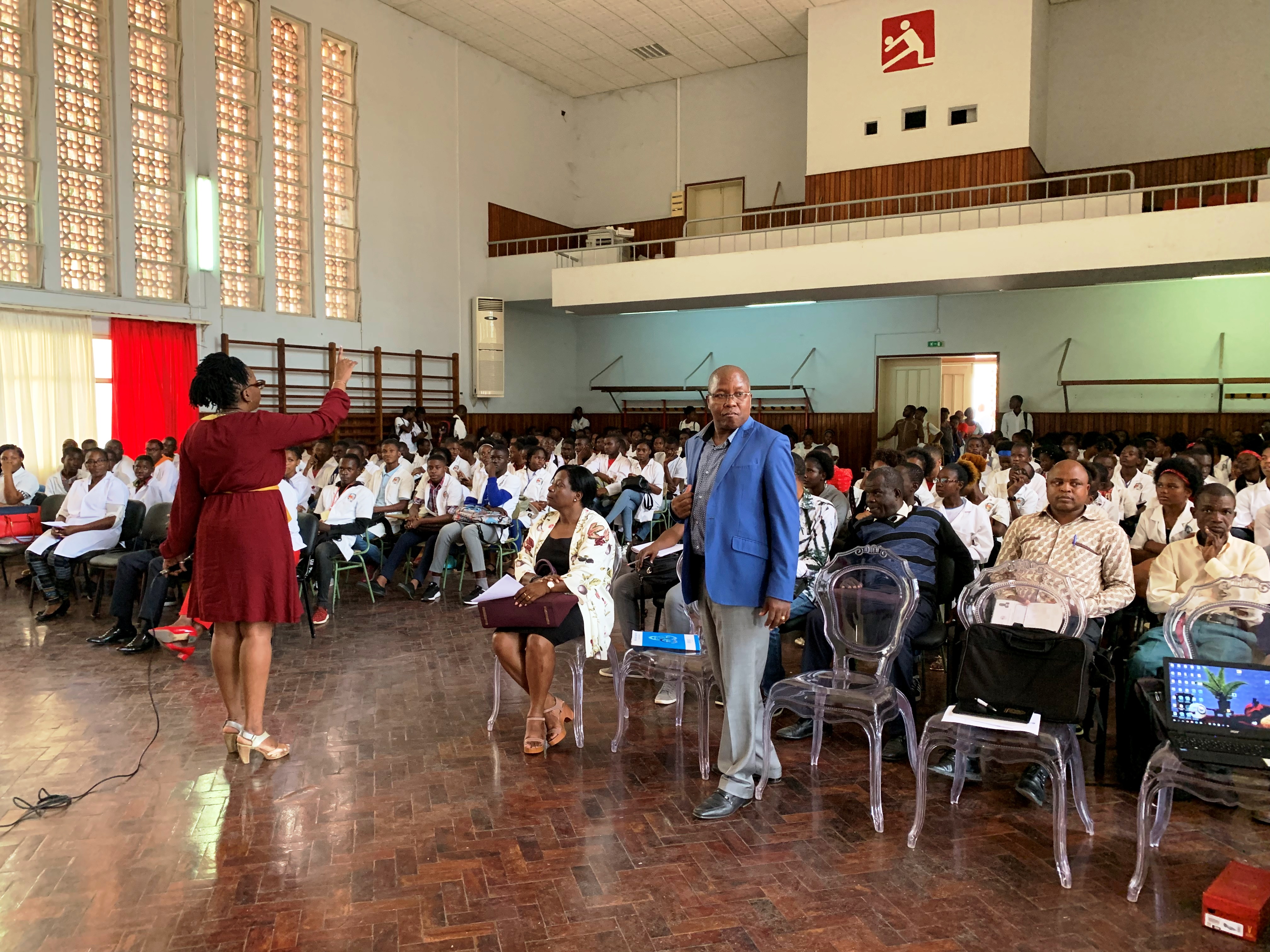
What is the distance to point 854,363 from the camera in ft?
50.9

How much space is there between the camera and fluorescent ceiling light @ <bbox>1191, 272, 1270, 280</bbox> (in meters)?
10.1

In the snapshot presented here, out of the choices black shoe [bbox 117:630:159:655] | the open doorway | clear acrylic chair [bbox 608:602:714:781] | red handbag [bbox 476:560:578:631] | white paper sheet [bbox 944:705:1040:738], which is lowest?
black shoe [bbox 117:630:159:655]

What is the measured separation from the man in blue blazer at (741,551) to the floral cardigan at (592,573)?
2.33ft

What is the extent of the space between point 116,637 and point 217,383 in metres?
2.97

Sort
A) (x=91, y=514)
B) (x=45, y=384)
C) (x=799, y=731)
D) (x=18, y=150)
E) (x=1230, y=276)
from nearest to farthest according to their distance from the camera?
(x=799, y=731)
(x=91, y=514)
(x=18, y=150)
(x=45, y=384)
(x=1230, y=276)

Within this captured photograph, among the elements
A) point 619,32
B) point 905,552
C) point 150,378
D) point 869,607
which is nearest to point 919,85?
point 619,32

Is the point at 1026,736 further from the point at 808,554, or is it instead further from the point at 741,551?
the point at 808,554

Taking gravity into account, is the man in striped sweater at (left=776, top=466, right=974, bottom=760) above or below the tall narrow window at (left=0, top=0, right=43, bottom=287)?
below

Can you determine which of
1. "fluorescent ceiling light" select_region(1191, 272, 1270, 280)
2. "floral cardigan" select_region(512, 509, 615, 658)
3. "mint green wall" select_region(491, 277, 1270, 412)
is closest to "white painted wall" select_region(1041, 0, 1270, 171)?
"fluorescent ceiling light" select_region(1191, 272, 1270, 280)

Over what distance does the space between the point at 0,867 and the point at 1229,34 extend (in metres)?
16.0

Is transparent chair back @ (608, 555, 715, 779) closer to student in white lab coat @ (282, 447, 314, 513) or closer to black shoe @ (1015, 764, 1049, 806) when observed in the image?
black shoe @ (1015, 764, 1049, 806)

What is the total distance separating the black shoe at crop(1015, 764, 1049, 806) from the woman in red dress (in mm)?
2880

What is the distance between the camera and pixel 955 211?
11.1 metres

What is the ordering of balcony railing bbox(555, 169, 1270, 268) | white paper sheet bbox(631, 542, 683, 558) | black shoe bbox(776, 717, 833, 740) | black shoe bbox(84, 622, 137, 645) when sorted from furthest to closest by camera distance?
balcony railing bbox(555, 169, 1270, 268)
black shoe bbox(84, 622, 137, 645)
white paper sheet bbox(631, 542, 683, 558)
black shoe bbox(776, 717, 833, 740)
